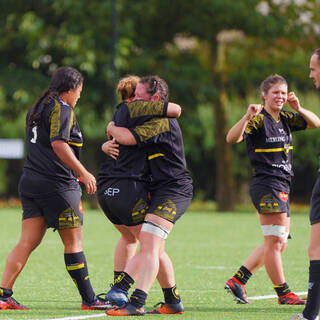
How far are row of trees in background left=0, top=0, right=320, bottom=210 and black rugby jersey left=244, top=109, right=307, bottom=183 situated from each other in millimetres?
19696

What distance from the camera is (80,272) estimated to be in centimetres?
773

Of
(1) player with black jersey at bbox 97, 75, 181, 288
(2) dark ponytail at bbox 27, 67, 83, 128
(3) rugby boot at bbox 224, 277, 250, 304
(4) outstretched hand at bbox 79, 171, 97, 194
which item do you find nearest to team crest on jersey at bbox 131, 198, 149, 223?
(1) player with black jersey at bbox 97, 75, 181, 288

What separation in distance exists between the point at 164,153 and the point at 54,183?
3.19 feet

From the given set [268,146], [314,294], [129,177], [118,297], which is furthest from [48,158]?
[314,294]

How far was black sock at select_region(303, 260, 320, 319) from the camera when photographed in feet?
20.7

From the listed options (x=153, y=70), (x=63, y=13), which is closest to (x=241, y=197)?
(x=153, y=70)

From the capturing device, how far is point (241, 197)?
3181 centimetres

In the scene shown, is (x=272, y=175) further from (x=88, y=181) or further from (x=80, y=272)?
(x=80, y=272)

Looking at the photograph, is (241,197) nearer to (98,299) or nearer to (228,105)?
(228,105)

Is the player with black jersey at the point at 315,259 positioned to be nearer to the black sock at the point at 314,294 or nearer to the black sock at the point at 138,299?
the black sock at the point at 314,294

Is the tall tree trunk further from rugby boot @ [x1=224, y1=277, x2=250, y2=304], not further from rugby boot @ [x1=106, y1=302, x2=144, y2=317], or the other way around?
rugby boot @ [x1=106, y1=302, x2=144, y2=317]

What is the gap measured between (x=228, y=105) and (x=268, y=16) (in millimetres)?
3323

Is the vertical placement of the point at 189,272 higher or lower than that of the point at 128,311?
lower

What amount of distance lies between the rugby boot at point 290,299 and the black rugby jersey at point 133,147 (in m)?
1.73
